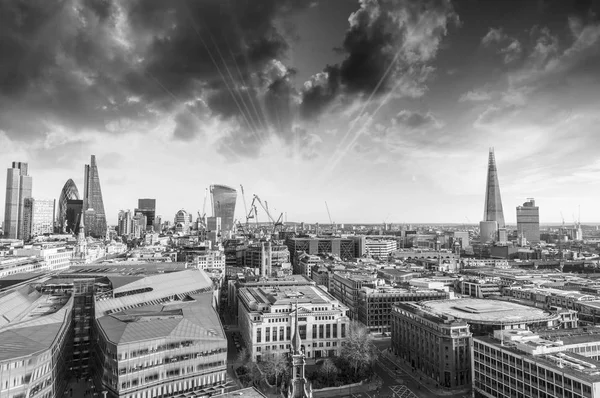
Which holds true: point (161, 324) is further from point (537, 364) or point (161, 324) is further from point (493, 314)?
point (493, 314)

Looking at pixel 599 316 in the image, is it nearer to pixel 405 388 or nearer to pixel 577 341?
pixel 577 341

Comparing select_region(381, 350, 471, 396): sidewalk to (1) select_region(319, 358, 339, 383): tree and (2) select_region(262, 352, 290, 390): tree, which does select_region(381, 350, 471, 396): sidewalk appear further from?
(2) select_region(262, 352, 290, 390): tree

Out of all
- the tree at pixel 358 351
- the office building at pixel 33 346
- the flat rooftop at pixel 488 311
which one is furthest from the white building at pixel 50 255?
the flat rooftop at pixel 488 311

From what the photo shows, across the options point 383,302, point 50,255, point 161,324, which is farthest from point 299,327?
point 50,255

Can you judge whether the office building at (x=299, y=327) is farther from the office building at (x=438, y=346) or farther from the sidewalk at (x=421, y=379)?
the office building at (x=438, y=346)

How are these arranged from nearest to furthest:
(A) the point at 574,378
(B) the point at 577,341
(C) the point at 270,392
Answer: (A) the point at 574,378 < (B) the point at 577,341 < (C) the point at 270,392

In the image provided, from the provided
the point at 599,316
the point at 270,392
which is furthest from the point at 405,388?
the point at 599,316

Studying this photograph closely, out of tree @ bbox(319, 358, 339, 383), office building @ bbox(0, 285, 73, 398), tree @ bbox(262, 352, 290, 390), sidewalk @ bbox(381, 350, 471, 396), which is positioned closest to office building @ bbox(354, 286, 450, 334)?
sidewalk @ bbox(381, 350, 471, 396)
